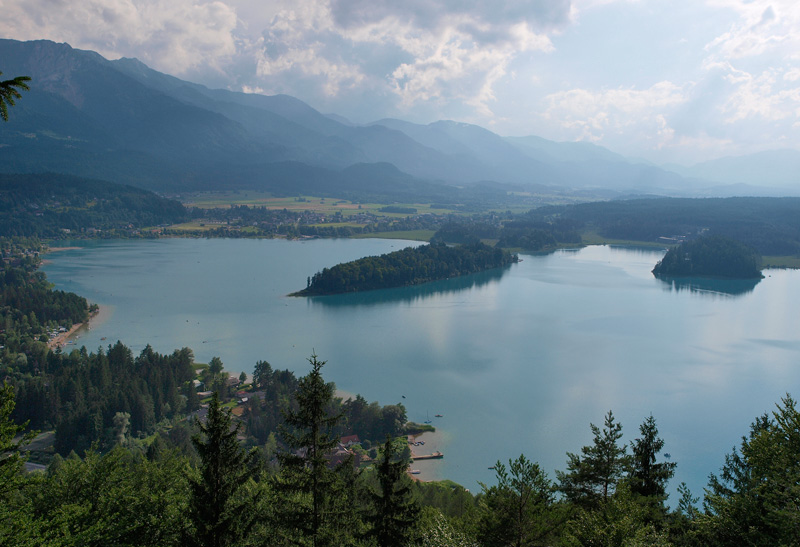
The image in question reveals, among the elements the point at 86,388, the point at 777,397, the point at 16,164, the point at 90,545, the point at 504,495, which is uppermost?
the point at 16,164

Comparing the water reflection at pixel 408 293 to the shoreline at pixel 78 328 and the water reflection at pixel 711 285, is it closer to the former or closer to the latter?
the shoreline at pixel 78 328

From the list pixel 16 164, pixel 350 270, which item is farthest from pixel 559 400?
pixel 16 164

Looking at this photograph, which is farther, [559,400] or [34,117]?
[34,117]

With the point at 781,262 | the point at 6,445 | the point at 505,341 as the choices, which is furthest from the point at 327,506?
the point at 781,262

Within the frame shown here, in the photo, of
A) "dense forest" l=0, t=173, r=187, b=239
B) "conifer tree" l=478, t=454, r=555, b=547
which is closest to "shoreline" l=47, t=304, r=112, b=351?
"conifer tree" l=478, t=454, r=555, b=547

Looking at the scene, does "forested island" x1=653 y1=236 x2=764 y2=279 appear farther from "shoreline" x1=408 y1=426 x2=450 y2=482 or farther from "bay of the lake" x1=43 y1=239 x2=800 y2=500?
"shoreline" x1=408 y1=426 x2=450 y2=482

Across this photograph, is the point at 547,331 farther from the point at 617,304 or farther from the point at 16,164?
the point at 16,164
